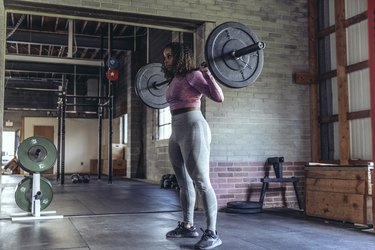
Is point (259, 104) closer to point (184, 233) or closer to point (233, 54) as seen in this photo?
point (233, 54)

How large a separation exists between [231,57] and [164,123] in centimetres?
662

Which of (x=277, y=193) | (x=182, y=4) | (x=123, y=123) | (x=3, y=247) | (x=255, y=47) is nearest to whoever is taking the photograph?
(x=3, y=247)

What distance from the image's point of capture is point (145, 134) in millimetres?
11312

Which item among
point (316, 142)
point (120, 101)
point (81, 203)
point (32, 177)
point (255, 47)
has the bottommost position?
point (81, 203)

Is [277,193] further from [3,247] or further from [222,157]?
[3,247]

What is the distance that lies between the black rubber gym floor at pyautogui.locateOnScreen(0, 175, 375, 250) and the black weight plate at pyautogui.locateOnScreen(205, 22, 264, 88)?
4.21 ft

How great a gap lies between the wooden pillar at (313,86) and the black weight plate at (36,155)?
3265 mm

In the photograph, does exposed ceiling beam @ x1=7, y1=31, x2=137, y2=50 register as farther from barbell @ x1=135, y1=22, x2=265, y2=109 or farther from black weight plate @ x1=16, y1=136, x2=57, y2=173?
barbell @ x1=135, y1=22, x2=265, y2=109

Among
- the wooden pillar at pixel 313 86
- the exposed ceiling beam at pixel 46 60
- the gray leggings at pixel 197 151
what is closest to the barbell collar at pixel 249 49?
the gray leggings at pixel 197 151

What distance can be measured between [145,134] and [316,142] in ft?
21.8

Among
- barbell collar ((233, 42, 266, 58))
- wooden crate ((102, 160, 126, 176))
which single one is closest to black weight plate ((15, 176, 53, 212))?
barbell collar ((233, 42, 266, 58))

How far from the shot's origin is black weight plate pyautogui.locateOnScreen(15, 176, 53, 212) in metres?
4.36

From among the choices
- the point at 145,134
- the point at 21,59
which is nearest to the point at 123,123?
the point at 145,134

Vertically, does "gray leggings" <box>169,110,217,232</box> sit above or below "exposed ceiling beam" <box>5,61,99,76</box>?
below
